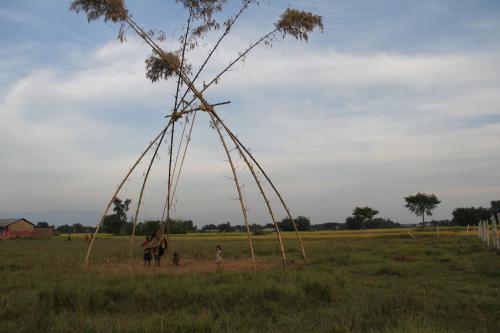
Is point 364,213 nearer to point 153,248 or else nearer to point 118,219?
point 118,219

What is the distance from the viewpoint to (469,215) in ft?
254

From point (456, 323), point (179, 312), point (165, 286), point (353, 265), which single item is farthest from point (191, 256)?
point (456, 323)

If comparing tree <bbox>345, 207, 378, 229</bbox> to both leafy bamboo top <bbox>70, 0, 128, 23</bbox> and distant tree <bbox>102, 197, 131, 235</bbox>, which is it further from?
leafy bamboo top <bbox>70, 0, 128, 23</bbox>

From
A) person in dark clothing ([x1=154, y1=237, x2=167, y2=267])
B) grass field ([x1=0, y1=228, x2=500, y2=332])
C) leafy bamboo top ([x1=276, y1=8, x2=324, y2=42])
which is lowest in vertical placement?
grass field ([x1=0, y1=228, x2=500, y2=332])

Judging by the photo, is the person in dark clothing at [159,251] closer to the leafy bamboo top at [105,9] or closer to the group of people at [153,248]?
the group of people at [153,248]

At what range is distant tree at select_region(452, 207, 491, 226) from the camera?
7494 cm

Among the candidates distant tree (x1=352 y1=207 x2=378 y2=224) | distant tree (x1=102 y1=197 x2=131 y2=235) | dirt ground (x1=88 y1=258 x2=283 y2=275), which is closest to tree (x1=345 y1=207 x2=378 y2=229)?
distant tree (x1=352 y1=207 x2=378 y2=224)

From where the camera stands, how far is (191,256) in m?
20.7

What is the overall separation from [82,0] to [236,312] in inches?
371

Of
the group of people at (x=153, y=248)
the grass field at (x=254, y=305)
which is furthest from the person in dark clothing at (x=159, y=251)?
the grass field at (x=254, y=305)

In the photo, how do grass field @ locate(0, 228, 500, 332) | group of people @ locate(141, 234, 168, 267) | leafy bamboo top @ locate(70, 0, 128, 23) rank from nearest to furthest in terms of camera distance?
grass field @ locate(0, 228, 500, 332) < leafy bamboo top @ locate(70, 0, 128, 23) < group of people @ locate(141, 234, 168, 267)

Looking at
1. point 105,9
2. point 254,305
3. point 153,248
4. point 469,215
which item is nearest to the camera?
Result: point 254,305

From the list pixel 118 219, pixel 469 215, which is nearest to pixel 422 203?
pixel 469 215

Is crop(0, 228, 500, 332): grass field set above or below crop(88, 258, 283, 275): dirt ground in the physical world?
above
